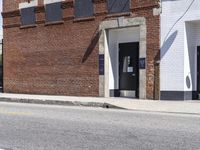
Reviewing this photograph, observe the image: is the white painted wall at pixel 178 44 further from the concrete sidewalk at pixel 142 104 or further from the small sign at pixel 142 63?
the concrete sidewalk at pixel 142 104

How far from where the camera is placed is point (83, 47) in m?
25.3

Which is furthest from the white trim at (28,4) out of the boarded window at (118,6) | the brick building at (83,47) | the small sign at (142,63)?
the small sign at (142,63)

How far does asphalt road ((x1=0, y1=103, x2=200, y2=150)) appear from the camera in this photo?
33.4 ft

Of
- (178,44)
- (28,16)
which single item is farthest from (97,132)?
(28,16)

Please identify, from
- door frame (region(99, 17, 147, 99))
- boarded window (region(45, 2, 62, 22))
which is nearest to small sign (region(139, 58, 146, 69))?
door frame (region(99, 17, 147, 99))

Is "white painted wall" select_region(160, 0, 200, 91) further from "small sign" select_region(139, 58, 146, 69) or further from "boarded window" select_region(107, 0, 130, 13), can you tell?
"boarded window" select_region(107, 0, 130, 13)

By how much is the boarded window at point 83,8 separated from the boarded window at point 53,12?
1352 millimetres

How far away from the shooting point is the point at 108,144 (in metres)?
10.3

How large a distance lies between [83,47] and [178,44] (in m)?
5.55

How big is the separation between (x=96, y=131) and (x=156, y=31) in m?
10.9

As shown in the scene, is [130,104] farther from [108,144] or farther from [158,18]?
[108,144]

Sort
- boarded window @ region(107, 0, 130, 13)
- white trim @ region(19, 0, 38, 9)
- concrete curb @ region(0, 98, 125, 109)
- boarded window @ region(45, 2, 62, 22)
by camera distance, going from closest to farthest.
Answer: concrete curb @ region(0, 98, 125, 109) < boarded window @ region(107, 0, 130, 13) < boarded window @ region(45, 2, 62, 22) < white trim @ region(19, 0, 38, 9)

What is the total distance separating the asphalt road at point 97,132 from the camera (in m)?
10.2

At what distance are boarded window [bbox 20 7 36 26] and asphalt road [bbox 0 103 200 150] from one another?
13278mm
